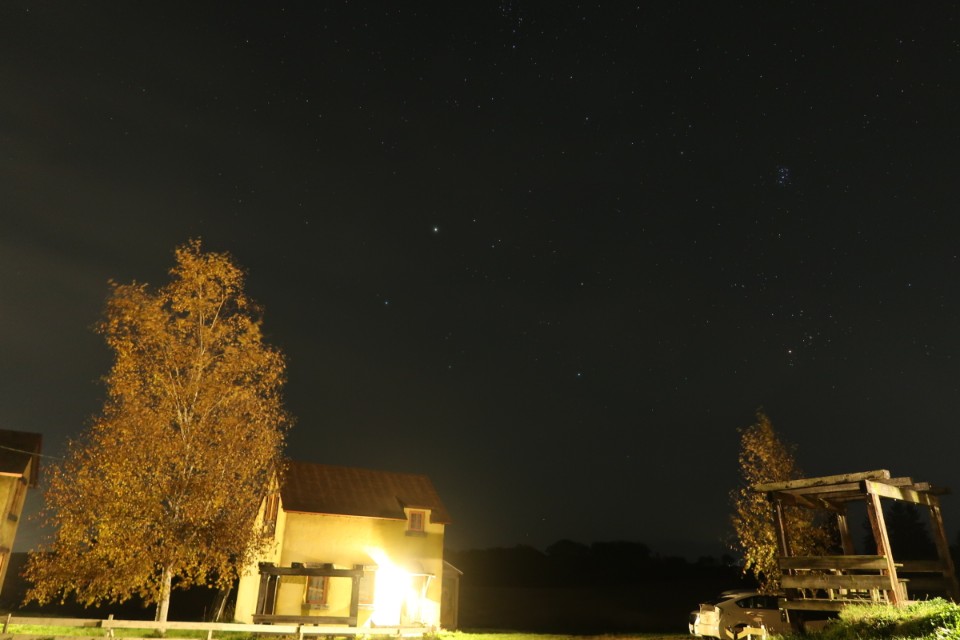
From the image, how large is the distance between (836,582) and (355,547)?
2120cm

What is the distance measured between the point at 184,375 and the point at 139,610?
27423 mm

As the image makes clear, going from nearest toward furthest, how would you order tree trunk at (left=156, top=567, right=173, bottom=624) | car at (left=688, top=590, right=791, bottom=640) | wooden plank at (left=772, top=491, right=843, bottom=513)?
car at (left=688, top=590, right=791, bottom=640) < wooden plank at (left=772, top=491, right=843, bottom=513) < tree trunk at (left=156, top=567, right=173, bottom=624)

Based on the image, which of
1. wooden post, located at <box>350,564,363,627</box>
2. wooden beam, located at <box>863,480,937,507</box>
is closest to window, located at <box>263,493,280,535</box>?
wooden post, located at <box>350,564,363,627</box>

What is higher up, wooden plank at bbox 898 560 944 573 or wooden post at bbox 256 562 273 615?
wooden plank at bbox 898 560 944 573

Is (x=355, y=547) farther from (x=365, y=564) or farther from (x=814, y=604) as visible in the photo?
(x=814, y=604)

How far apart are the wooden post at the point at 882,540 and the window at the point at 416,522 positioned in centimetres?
2146

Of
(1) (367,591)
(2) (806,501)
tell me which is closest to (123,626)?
(1) (367,591)

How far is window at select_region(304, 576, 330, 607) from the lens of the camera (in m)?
28.0

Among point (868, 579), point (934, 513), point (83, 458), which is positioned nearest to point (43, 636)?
point (83, 458)

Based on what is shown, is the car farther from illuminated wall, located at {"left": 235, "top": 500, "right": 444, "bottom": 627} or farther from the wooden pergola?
illuminated wall, located at {"left": 235, "top": 500, "right": 444, "bottom": 627}

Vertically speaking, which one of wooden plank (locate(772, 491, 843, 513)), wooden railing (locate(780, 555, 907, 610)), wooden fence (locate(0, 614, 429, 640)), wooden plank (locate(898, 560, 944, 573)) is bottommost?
wooden fence (locate(0, 614, 429, 640))

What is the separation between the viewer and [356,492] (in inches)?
1281

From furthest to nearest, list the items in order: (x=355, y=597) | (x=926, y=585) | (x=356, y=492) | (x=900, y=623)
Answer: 1. (x=356, y=492)
2. (x=355, y=597)
3. (x=926, y=585)
4. (x=900, y=623)

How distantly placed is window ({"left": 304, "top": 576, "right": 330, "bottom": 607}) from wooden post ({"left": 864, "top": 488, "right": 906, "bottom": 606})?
21.6 meters
